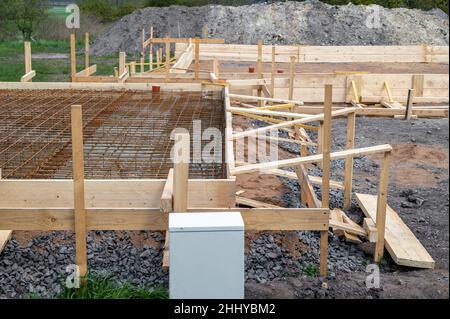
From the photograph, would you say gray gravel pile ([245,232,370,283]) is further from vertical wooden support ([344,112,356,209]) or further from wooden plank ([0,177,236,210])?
vertical wooden support ([344,112,356,209])

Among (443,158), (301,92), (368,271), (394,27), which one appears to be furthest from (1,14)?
(368,271)

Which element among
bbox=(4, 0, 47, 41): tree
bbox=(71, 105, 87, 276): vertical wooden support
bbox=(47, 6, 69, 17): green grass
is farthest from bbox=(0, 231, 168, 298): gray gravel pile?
bbox=(47, 6, 69, 17): green grass

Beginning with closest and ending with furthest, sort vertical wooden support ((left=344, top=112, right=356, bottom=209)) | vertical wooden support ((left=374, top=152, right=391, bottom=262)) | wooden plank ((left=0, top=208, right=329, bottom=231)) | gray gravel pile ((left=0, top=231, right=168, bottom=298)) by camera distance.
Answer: wooden plank ((left=0, top=208, right=329, bottom=231)) < gray gravel pile ((left=0, top=231, right=168, bottom=298)) < vertical wooden support ((left=374, top=152, right=391, bottom=262)) < vertical wooden support ((left=344, top=112, right=356, bottom=209))

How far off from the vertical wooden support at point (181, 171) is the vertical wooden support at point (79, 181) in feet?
2.28

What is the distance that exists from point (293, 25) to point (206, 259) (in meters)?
36.1

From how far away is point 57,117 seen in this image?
9445mm

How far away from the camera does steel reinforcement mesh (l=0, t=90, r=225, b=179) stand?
22.6ft

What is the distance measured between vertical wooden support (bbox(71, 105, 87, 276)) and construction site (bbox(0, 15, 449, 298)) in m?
0.01

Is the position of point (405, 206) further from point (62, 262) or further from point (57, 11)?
point (57, 11)

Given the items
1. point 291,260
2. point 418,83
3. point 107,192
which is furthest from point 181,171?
point 418,83

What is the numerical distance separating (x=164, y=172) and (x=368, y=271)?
2338 mm
